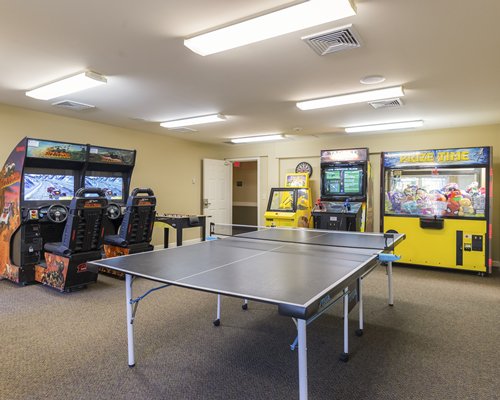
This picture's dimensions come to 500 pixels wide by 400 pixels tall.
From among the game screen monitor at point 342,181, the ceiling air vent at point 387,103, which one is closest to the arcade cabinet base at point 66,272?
the game screen monitor at point 342,181

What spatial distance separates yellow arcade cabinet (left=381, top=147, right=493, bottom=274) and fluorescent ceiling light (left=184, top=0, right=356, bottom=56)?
13.6 feet

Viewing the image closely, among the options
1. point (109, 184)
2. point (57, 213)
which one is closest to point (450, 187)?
point (109, 184)

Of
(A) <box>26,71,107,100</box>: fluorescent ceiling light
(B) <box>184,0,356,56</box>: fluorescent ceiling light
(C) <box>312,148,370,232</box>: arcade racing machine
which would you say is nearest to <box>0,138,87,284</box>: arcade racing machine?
(A) <box>26,71,107,100</box>: fluorescent ceiling light

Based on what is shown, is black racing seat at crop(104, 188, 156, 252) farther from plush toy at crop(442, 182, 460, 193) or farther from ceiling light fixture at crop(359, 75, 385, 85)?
plush toy at crop(442, 182, 460, 193)

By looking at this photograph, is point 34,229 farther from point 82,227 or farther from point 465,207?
point 465,207

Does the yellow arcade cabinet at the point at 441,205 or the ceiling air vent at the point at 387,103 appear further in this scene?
the yellow arcade cabinet at the point at 441,205

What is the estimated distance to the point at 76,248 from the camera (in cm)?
423

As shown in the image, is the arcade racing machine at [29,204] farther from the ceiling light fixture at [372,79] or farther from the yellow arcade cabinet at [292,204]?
the ceiling light fixture at [372,79]

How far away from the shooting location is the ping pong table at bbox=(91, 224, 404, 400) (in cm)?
161

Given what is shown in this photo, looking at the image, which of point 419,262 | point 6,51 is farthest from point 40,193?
point 419,262

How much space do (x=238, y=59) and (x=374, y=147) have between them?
456cm

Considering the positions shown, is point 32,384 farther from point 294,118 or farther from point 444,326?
point 294,118

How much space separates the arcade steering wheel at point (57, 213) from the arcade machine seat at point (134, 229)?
75 centimetres

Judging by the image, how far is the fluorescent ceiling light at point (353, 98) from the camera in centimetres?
385
